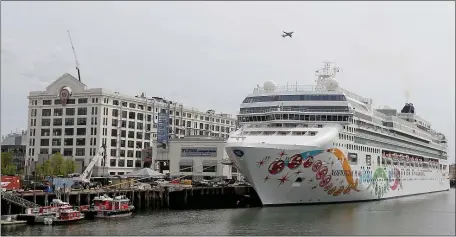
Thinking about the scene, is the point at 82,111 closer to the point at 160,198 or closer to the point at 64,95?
the point at 64,95

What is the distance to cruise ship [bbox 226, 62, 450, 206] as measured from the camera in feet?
172

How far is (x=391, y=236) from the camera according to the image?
37.6 metres

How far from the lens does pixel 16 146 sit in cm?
12762

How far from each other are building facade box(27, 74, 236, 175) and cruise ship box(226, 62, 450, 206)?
139 feet

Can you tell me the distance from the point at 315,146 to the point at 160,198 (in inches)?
776

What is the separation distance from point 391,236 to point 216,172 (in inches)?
2210

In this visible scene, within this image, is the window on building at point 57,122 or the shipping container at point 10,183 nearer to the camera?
the shipping container at point 10,183

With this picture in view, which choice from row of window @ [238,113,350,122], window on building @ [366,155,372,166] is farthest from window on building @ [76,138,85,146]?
window on building @ [366,155,372,166]

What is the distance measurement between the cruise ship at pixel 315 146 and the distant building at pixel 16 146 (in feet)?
253

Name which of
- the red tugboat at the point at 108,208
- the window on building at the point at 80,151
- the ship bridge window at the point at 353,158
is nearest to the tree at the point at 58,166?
the window on building at the point at 80,151

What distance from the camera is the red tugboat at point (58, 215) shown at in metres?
A: 42.5

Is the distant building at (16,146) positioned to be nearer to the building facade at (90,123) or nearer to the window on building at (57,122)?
the building facade at (90,123)

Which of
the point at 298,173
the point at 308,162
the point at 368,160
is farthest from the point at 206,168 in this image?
the point at 308,162

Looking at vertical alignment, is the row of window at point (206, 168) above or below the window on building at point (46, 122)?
below
